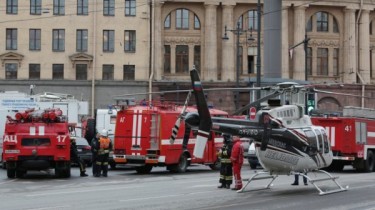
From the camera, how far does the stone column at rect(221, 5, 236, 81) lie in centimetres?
6075

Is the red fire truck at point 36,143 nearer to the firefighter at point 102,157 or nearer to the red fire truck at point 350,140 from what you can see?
the firefighter at point 102,157

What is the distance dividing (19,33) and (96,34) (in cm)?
661

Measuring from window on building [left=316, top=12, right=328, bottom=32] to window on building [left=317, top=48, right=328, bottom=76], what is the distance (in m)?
1.95

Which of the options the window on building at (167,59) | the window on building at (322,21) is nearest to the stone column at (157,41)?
the window on building at (167,59)

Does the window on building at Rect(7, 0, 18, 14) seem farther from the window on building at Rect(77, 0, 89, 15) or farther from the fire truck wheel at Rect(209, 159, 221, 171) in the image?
the fire truck wheel at Rect(209, 159, 221, 171)

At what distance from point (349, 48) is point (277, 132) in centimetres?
4624

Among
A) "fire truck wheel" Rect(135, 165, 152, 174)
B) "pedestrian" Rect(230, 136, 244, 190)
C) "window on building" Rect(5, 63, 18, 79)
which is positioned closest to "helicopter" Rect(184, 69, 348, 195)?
"pedestrian" Rect(230, 136, 244, 190)

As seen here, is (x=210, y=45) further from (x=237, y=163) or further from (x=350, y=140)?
(x=237, y=163)

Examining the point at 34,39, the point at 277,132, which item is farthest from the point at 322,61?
the point at 277,132

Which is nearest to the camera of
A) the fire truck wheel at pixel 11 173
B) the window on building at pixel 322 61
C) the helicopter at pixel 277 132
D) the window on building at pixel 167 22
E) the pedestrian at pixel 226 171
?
the helicopter at pixel 277 132

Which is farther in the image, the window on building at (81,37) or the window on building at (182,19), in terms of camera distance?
the window on building at (182,19)

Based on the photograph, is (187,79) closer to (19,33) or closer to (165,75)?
(165,75)

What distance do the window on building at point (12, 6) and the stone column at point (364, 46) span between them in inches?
1225

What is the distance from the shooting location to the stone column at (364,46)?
63469 millimetres
